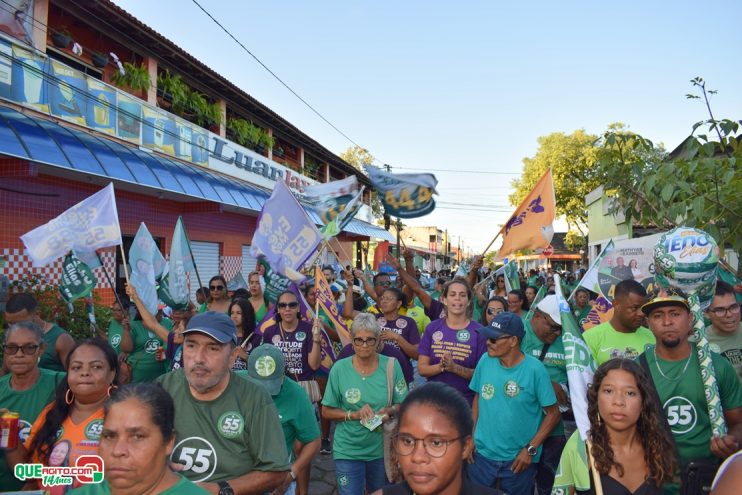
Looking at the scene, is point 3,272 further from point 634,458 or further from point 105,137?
point 634,458

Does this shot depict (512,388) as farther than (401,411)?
Yes

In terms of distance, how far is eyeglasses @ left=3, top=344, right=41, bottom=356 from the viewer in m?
3.36

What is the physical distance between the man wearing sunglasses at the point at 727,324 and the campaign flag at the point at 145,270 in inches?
222

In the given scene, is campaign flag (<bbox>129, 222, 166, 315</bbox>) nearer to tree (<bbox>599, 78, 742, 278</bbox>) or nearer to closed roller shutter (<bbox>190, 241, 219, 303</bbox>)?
tree (<bbox>599, 78, 742, 278</bbox>)

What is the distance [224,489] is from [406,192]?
5.27 m

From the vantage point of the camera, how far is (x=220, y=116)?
17.0 m

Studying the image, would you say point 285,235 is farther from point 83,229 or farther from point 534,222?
point 534,222

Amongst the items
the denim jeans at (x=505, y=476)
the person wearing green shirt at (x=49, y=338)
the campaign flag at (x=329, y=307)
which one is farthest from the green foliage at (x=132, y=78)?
the denim jeans at (x=505, y=476)

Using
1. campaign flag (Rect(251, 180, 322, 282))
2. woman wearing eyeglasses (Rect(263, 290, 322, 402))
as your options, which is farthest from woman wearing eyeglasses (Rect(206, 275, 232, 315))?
woman wearing eyeglasses (Rect(263, 290, 322, 402))

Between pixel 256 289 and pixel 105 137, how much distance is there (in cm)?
683

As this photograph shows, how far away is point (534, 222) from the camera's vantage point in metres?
6.98

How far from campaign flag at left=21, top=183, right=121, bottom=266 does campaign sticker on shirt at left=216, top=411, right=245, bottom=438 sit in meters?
3.95

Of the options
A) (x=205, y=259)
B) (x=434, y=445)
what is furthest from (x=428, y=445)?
(x=205, y=259)

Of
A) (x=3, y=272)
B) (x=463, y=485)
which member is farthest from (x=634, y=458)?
(x=3, y=272)
